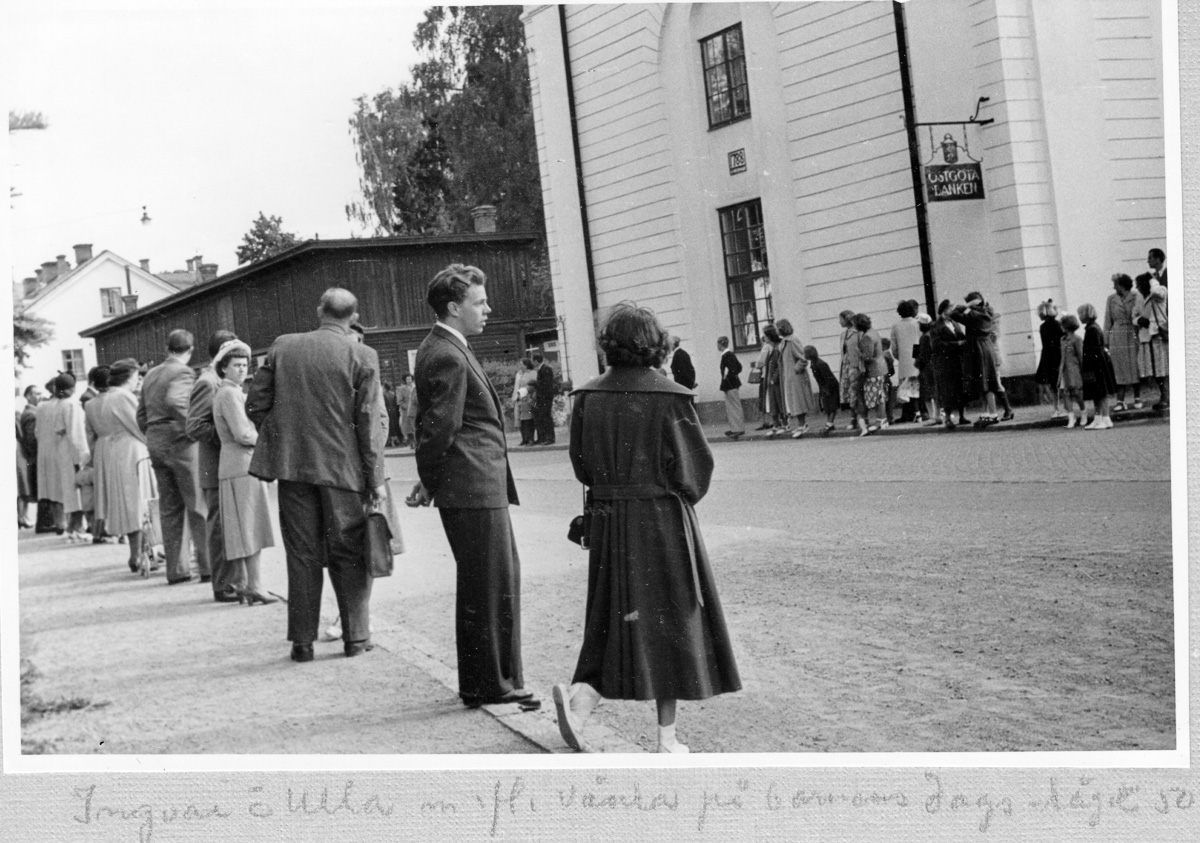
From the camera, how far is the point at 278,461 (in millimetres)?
5977

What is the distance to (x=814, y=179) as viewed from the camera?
13578 millimetres

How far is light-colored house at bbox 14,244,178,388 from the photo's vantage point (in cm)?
520

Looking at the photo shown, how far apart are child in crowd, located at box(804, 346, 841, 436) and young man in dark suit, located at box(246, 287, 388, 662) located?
395 inches

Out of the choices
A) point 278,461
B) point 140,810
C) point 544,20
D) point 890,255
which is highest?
point 544,20

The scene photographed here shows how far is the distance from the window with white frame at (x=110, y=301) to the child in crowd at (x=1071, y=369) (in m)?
7.94

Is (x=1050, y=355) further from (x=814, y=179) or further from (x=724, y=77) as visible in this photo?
(x=724, y=77)

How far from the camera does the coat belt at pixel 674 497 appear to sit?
434 centimetres

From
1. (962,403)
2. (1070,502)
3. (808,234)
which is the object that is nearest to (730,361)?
(808,234)

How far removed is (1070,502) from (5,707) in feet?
22.3

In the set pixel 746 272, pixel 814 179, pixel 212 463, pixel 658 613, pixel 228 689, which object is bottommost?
pixel 228 689

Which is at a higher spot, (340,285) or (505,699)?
(340,285)

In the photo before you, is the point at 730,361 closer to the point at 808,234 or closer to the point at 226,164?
the point at 808,234

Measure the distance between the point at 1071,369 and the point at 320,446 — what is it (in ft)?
25.1

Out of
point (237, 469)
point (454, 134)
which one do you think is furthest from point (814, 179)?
point (454, 134)
